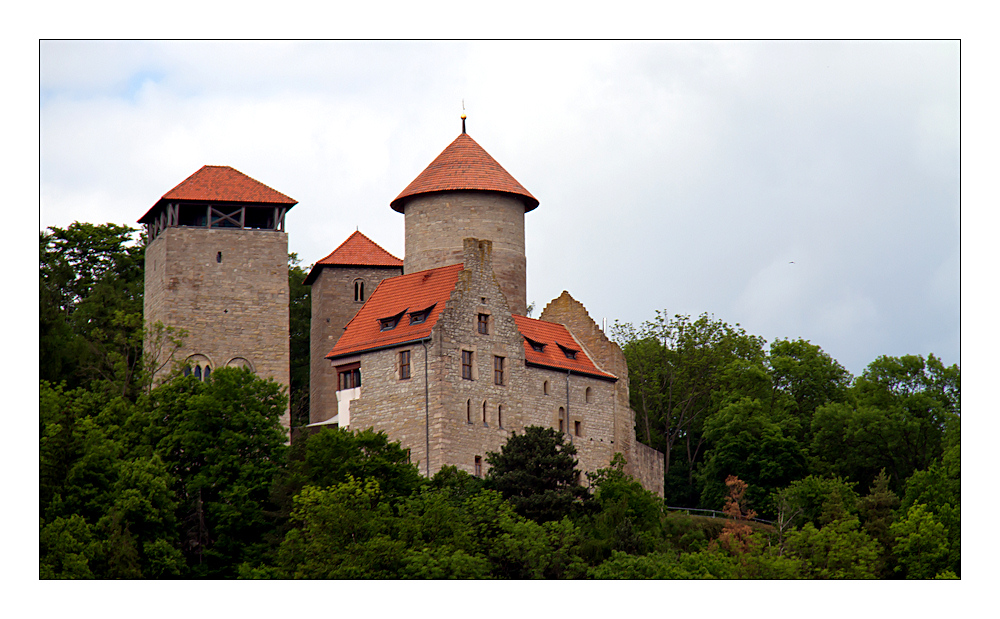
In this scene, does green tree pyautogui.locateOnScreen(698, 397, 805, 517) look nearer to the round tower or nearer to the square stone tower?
the round tower

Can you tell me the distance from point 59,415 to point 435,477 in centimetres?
1253

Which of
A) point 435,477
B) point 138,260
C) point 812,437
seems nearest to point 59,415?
point 435,477

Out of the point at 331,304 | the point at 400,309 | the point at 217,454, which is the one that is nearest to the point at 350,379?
the point at 400,309

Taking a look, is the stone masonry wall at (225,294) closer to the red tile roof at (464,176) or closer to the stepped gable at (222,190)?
the stepped gable at (222,190)

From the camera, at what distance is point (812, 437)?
83.9 metres

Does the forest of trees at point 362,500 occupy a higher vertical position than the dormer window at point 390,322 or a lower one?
lower

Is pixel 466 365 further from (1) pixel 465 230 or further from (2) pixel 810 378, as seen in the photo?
(2) pixel 810 378

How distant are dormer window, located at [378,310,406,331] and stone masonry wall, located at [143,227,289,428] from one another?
4252 mm

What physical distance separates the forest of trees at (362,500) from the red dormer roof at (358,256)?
780 cm

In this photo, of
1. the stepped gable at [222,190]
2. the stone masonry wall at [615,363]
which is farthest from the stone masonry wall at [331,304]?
the stone masonry wall at [615,363]

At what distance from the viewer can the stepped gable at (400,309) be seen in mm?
68625

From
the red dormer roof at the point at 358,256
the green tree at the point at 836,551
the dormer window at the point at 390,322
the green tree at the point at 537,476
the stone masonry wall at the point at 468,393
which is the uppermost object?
the red dormer roof at the point at 358,256

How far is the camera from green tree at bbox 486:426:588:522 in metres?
63.5

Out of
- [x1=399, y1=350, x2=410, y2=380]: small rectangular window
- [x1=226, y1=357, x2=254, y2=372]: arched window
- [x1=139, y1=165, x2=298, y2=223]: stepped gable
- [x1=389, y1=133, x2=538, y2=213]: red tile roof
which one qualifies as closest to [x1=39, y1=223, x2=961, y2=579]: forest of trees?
[x1=226, y1=357, x2=254, y2=372]: arched window
